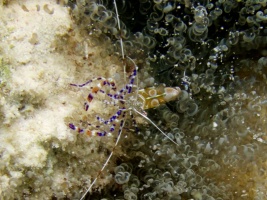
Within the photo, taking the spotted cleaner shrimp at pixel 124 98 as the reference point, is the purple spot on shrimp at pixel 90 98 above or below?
below

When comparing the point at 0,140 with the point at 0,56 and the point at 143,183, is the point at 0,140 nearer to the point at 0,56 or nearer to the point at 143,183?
the point at 0,56

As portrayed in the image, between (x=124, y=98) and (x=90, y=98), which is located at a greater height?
(x=124, y=98)

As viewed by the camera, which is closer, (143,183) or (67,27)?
(67,27)

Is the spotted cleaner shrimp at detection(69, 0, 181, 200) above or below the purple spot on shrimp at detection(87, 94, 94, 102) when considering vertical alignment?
above

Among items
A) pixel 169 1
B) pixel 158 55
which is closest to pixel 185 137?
pixel 158 55

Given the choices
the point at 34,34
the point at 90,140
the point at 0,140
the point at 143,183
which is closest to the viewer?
the point at 0,140

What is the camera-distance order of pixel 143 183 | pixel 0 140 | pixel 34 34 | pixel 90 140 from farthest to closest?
pixel 143 183 → pixel 90 140 → pixel 34 34 → pixel 0 140

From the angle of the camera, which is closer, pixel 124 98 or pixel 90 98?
pixel 90 98

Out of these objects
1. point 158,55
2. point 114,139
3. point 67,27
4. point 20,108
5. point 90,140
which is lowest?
point 20,108
